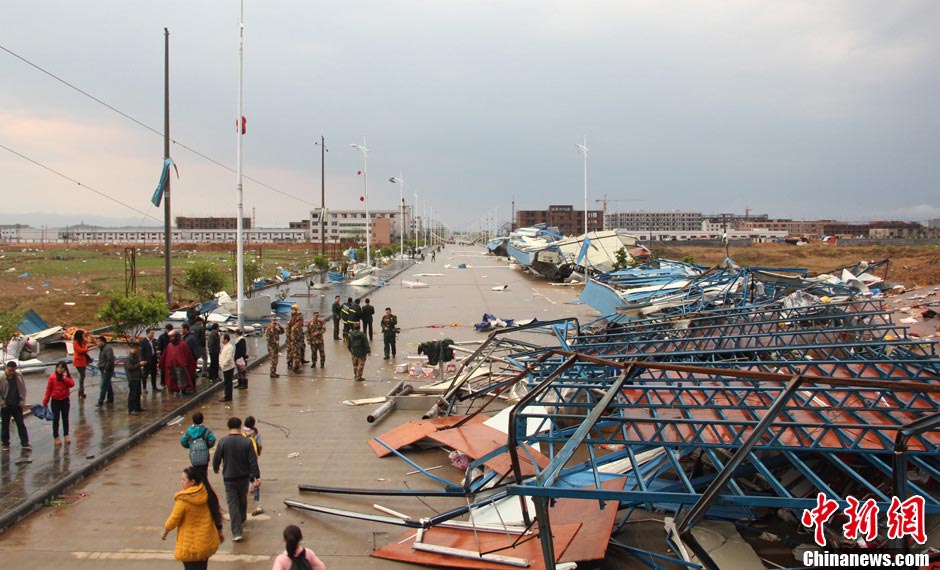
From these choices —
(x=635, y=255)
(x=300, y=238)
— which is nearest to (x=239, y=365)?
(x=635, y=255)

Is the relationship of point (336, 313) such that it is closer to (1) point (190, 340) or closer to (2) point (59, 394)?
(1) point (190, 340)

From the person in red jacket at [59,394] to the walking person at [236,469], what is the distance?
4130 mm

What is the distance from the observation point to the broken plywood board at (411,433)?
932cm

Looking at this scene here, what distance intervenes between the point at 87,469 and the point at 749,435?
26.5ft

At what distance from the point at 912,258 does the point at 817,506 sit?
50.6m

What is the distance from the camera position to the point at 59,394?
940 cm

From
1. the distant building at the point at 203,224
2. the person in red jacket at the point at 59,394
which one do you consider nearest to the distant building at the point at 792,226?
the distant building at the point at 203,224

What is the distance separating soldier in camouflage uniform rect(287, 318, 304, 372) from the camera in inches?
602

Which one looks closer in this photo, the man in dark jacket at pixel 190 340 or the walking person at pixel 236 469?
the walking person at pixel 236 469

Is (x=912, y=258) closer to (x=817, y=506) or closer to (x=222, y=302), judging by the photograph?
(x=222, y=302)

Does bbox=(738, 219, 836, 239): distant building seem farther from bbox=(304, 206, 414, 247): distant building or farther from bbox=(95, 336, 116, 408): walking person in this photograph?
bbox=(95, 336, 116, 408): walking person

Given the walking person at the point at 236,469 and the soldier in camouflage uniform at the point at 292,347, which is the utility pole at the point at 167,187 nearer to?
the soldier in camouflage uniform at the point at 292,347

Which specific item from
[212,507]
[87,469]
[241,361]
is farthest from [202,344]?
[212,507]

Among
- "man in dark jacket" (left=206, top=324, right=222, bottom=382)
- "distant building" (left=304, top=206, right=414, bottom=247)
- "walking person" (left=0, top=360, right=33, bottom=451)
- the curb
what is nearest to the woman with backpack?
the curb
